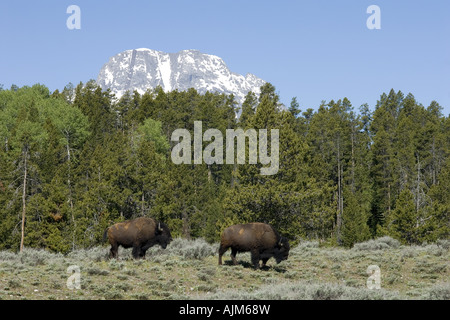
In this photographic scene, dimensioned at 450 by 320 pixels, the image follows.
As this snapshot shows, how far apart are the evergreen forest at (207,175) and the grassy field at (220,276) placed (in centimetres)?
972

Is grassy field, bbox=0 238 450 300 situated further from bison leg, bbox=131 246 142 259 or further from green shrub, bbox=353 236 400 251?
green shrub, bbox=353 236 400 251

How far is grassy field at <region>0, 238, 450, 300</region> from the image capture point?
12141mm

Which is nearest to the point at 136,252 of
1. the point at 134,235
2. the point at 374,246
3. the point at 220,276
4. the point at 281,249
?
the point at 134,235

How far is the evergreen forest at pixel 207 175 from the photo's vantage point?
3381 cm

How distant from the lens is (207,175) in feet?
225

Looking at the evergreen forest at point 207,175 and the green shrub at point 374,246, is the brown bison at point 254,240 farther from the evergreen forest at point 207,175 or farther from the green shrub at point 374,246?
the evergreen forest at point 207,175

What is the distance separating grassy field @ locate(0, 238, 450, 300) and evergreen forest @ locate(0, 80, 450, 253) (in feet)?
31.9

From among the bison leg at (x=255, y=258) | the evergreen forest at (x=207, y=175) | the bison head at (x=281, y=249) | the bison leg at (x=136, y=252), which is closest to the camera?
the bison leg at (x=255, y=258)

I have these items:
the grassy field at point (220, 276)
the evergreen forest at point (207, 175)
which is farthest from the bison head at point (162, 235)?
the evergreen forest at point (207, 175)

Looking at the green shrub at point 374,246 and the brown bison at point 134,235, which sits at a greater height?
the brown bison at point 134,235

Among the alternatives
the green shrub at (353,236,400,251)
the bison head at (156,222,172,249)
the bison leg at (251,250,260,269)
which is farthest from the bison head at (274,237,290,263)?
the green shrub at (353,236,400,251)

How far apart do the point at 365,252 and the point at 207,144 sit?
52.3 metres
